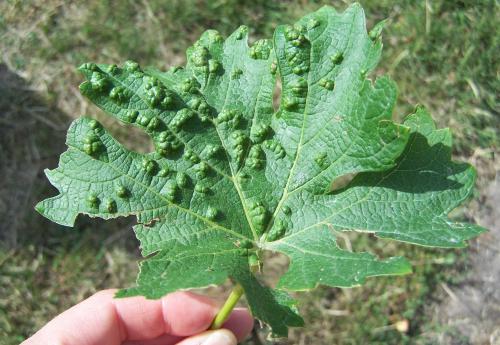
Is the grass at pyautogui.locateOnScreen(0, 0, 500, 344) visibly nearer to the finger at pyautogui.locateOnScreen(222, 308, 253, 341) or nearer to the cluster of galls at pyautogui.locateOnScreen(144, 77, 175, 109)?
the finger at pyautogui.locateOnScreen(222, 308, 253, 341)

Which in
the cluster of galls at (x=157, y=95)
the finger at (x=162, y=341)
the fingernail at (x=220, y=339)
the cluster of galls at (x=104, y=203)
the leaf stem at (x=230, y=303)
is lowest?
the finger at (x=162, y=341)

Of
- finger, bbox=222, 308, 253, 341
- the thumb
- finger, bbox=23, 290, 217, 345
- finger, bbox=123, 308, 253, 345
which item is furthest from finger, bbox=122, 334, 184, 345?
the thumb

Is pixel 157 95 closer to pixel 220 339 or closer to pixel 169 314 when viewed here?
pixel 220 339

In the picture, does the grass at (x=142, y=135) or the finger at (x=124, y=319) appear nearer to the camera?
the finger at (x=124, y=319)

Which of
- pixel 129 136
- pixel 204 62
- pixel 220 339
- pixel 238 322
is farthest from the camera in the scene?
pixel 129 136

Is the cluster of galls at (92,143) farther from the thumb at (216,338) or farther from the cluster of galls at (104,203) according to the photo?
the thumb at (216,338)

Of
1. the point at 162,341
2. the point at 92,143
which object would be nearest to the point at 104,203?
the point at 92,143

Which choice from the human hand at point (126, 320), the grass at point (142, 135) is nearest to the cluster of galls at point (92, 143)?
the human hand at point (126, 320)
